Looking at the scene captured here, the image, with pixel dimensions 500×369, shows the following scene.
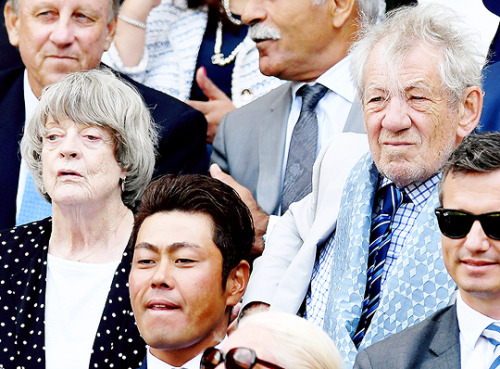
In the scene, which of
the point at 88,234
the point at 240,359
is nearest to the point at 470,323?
the point at 240,359

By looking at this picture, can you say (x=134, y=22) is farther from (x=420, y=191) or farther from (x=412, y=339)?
(x=412, y=339)

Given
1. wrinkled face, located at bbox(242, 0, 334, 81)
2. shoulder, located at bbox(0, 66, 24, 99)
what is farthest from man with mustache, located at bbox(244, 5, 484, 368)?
shoulder, located at bbox(0, 66, 24, 99)

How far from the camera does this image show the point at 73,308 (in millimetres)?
4219

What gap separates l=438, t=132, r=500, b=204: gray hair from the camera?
3271 mm

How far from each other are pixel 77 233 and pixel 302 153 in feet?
3.24

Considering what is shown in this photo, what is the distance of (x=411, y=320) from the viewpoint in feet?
12.0

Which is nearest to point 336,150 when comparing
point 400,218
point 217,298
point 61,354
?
point 400,218

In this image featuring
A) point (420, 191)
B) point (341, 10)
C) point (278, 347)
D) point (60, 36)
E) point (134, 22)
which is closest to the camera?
point (278, 347)

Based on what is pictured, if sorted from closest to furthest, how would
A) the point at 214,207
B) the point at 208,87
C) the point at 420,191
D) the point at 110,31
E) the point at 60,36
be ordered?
the point at 214,207, the point at 420,191, the point at 60,36, the point at 110,31, the point at 208,87

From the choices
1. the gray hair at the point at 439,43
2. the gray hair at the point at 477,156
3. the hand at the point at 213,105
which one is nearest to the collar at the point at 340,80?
the hand at the point at 213,105

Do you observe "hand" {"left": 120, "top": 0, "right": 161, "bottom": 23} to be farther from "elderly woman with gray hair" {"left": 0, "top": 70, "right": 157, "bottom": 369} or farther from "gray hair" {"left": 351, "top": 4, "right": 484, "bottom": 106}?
"gray hair" {"left": 351, "top": 4, "right": 484, "bottom": 106}

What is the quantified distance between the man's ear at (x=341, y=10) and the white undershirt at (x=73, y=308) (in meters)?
1.52

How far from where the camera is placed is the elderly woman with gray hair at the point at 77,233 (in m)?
4.12

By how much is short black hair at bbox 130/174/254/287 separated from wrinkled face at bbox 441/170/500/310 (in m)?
0.82
